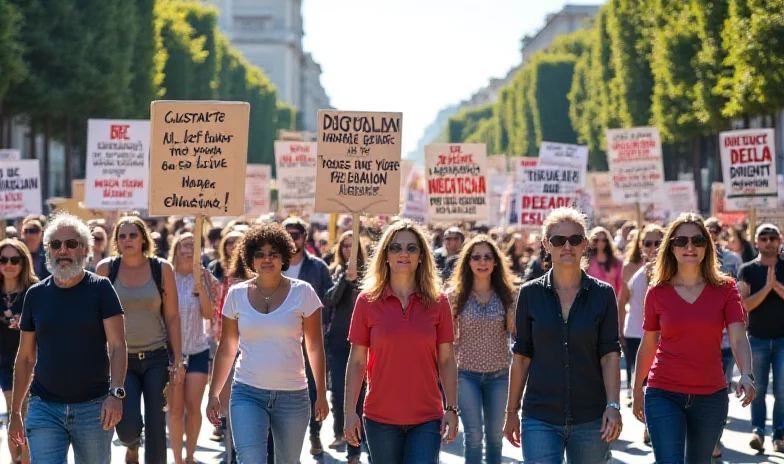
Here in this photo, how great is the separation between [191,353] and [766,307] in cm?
426

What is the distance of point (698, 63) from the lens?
33.9m

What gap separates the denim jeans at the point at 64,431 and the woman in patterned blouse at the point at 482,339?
2.50m

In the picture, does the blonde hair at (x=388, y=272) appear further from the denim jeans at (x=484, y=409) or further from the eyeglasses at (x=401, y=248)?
the denim jeans at (x=484, y=409)

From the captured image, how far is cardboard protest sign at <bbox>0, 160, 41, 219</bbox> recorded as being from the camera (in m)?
18.2

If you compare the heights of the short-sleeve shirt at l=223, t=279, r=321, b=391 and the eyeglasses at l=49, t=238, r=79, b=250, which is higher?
the eyeglasses at l=49, t=238, r=79, b=250

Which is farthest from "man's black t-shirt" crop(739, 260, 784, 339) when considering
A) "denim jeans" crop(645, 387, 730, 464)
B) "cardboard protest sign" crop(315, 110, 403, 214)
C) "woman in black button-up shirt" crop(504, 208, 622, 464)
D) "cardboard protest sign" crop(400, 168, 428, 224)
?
"cardboard protest sign" crop(400, 168, 428, 224)

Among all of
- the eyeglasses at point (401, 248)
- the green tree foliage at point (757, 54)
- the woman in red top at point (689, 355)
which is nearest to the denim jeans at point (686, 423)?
the woman in red top at point (689, 355)

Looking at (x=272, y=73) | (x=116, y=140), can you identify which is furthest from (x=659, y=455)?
(x=272, y=73)

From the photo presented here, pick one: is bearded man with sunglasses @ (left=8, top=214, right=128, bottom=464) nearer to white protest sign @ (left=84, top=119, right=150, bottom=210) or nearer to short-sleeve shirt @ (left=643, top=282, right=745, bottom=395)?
short-sleeve shirt @ (left=643, top=282, right=745, bottom=395)

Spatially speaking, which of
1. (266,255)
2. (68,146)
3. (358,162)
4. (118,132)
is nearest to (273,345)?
(266,255)

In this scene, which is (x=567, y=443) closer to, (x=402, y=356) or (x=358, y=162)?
(x=402, y=356)

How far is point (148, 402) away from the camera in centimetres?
815

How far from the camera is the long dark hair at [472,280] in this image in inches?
340

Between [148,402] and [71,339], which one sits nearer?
[71,339]
